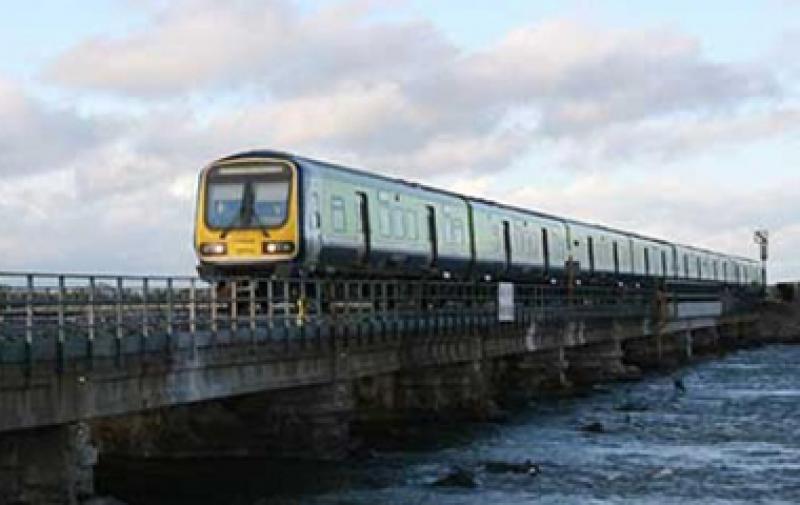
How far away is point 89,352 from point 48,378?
3.40 ft

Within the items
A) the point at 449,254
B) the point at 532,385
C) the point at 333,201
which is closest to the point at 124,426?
the point at 333,201

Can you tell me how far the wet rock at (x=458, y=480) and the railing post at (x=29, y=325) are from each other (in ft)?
38.7

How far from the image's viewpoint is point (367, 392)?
42.8 meters

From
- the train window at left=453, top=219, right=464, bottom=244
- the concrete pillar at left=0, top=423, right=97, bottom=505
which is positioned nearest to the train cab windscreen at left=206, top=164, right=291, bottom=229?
the train window at left=453, top=219, right=464, bottom=244

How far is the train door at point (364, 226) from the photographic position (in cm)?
3962

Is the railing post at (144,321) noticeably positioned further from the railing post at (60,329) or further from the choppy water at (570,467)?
the choppy water at (570,467)

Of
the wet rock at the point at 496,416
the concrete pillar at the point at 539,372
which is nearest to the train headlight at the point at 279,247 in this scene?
the wet rock at the point at 496,416

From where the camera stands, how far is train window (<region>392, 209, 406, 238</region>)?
4234cm

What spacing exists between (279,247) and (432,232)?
1173 centimetres

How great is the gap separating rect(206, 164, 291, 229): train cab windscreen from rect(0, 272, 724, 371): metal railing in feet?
5.92

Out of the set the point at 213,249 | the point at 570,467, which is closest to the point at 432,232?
the point at 213,249

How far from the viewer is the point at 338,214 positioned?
1491 inches

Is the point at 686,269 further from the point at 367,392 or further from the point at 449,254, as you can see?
the point at 367,392

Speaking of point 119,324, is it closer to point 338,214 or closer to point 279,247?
point 279,247
